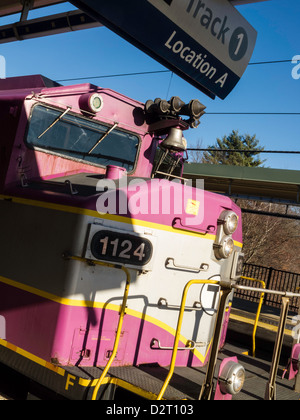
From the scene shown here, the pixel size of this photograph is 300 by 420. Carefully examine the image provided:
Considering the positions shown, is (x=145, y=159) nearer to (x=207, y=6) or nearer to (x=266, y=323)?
(x=207, y=6)

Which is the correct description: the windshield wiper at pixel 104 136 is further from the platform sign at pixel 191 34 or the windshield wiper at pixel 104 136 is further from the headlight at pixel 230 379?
the headlight at pixel 230 379

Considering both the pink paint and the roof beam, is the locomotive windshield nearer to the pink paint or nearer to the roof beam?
the pink paint

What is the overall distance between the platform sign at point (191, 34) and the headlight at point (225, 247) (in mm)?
1862

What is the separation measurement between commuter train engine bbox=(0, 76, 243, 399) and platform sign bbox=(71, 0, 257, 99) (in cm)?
53

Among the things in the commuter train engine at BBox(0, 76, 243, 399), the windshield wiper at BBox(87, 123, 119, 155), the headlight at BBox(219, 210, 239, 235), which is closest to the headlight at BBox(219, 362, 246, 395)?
the commuter train engine at BBox(0, 76, 243, 399)

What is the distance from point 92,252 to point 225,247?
4.28 ft

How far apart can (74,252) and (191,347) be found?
146 centimetres

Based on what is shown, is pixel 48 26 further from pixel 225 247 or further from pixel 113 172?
pixel 225 247

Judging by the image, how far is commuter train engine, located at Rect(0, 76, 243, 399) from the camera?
3.30 meters

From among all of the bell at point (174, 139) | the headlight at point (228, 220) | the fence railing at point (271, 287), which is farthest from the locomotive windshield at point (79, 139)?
the fence railing at point (271, 287)

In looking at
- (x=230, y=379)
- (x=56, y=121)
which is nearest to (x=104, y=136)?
(x=56, y=121)

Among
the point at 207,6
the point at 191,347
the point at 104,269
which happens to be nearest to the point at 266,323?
the point at 191,347

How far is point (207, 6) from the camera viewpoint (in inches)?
168

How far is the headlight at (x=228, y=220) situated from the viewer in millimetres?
Answer: 3866
